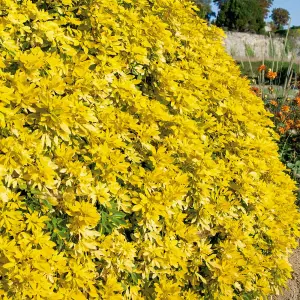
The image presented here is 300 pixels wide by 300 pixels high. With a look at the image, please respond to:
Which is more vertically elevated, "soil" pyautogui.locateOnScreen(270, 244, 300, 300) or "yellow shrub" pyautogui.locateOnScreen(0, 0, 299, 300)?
"yellow shrub" pyautogui.locateOnScreen(0, 0, 299, 300)

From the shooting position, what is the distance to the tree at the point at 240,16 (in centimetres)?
4025

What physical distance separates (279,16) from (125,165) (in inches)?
2401

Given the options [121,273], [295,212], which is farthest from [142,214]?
[295,212]

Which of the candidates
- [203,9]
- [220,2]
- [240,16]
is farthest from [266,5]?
[203,9]

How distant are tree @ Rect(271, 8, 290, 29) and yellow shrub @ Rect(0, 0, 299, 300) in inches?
2308

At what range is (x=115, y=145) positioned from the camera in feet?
7.06

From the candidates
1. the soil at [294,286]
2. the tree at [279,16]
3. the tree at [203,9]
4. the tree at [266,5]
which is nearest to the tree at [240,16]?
the tree at [203,9]

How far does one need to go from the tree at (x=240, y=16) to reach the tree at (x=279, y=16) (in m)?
17.7

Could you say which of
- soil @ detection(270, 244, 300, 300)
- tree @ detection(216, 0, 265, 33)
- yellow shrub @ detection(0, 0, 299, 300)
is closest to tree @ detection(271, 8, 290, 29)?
tree @ detection(216, 0, 265, 33)

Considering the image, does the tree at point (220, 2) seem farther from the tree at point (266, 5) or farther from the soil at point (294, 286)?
the soil at point (294, 286)

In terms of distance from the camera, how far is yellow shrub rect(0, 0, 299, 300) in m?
1.94

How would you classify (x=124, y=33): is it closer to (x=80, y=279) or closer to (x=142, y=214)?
(x=142, y=214)

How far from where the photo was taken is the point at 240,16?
4041 cm

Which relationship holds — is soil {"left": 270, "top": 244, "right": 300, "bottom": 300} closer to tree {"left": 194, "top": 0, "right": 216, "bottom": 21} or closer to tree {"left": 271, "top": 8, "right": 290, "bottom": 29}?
tree {"left": 194, "top": 0, "right": 216, "bottom": 21}
